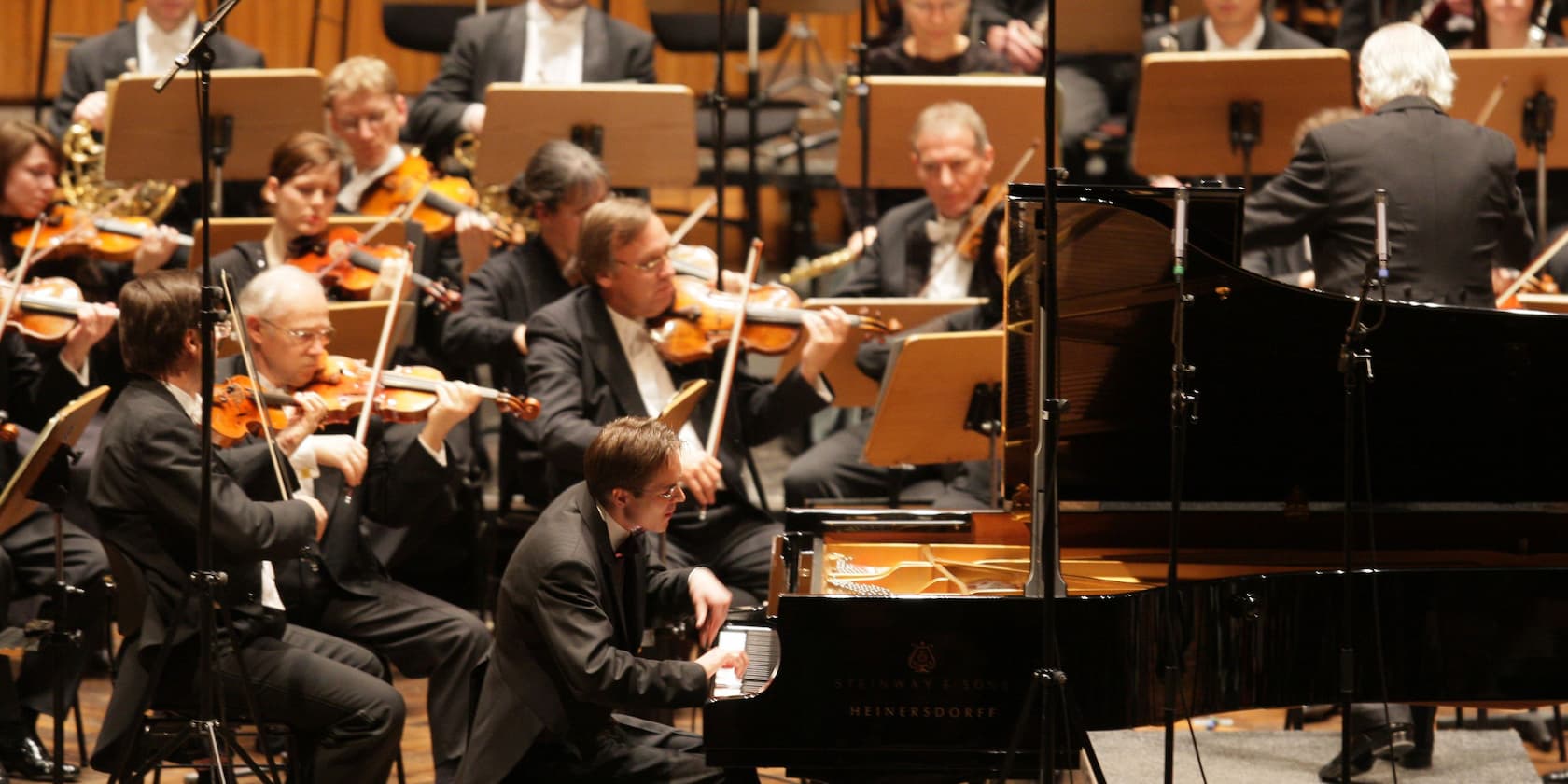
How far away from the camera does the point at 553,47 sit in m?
6.09

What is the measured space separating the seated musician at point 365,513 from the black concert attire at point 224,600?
0.27 m

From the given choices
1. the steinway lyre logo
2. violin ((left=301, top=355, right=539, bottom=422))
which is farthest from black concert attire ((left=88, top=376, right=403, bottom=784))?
the steinway lyre logo

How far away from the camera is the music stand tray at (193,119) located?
512 centimetres

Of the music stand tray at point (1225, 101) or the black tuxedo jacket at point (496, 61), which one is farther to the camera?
the black tuxedo jacket at point (496, 61)

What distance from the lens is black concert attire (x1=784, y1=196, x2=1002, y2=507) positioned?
17.1ft

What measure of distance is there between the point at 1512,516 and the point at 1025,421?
105 cm

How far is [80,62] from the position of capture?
19.9 ft

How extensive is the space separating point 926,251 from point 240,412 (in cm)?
225

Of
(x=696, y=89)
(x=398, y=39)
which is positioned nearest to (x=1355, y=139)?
(x=398, y=39)

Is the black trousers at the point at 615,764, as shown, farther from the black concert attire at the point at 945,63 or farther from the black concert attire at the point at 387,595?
the black concert attire at the point at 945,63

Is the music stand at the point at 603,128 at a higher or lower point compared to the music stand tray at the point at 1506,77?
lower

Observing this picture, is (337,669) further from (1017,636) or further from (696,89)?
(696,89)

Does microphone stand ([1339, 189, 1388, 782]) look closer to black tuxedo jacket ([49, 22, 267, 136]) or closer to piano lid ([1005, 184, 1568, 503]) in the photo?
piano lid ([1005, 184, 1568, 503])

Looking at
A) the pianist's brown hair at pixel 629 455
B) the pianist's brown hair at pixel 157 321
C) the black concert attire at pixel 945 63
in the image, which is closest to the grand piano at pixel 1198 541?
the pianist's brown hair at pixel 629 455
